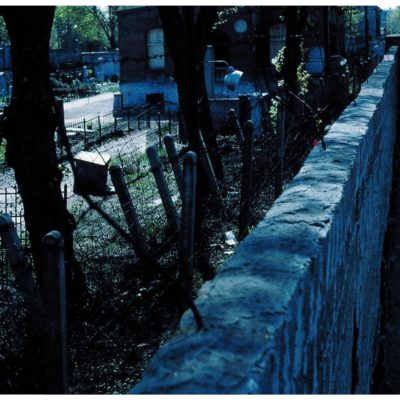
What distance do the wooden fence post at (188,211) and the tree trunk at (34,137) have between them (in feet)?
4.11

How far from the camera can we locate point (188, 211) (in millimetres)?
4746

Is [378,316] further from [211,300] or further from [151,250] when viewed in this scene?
[211,300]

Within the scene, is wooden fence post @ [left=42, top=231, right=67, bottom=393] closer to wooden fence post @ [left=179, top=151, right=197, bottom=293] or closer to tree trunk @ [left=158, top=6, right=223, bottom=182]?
wooden fence post @ [left=179, top=151, right=197, bottom=293]

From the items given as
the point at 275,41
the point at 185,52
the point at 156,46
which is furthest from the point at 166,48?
the point at 185,52

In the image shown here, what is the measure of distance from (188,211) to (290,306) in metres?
2.97

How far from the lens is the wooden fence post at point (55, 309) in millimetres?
3607

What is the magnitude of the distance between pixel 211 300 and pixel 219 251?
5.43 metres

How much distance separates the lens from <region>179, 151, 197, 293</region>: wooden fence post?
4758 millimetres

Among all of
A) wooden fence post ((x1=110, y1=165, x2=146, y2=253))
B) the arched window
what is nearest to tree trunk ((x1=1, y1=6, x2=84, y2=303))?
wooden fence post ((x1=110, y1=165, x2=146, y2=253))

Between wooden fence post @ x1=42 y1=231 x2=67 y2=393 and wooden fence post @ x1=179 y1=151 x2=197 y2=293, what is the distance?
131 cm

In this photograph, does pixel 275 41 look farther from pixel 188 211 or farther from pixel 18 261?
pixel 18 261

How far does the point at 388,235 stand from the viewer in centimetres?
863

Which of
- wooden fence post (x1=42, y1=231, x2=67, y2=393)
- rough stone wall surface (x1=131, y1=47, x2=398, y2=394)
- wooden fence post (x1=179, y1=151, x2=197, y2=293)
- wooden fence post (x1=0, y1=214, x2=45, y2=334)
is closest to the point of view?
rough stone wall surface (x1=131, y1=47, x2=398, y2=394)

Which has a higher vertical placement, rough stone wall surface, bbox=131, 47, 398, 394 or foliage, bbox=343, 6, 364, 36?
foliage, bbox=343, 6, 364, 36
